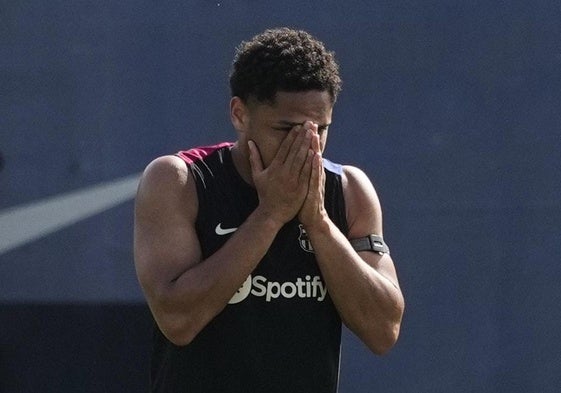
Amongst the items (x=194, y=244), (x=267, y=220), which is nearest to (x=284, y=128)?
(x=267, y=220)

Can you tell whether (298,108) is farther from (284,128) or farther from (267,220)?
(267,220)

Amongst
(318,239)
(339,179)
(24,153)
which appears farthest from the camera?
(24,153)

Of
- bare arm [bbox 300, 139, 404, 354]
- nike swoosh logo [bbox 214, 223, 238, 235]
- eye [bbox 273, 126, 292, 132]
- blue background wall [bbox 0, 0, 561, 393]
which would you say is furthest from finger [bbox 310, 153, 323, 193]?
blue background wall [bbox 0, 0, 561, 393]

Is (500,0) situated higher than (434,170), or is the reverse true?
(500,0)

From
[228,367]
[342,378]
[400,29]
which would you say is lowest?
[342,378]

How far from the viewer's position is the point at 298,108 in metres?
2.52

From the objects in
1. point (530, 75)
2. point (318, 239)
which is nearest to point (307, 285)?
point (318, 239)

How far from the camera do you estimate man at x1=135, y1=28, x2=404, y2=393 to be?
2471 millimetres

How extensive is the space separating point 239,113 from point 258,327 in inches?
19.5

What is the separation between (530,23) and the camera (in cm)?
419

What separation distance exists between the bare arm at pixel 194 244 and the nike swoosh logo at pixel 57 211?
148 cm

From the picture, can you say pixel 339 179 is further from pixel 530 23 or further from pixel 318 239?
pixel 530 23

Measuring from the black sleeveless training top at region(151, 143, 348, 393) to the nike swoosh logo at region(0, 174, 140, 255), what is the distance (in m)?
1.45

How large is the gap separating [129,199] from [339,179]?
151cm
